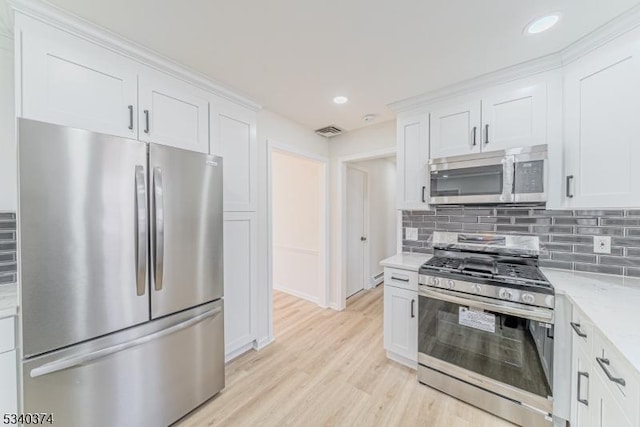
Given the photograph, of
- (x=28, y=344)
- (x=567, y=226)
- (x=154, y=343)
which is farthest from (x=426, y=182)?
(x=28, y=344)

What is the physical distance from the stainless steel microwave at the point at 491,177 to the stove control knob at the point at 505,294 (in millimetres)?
712

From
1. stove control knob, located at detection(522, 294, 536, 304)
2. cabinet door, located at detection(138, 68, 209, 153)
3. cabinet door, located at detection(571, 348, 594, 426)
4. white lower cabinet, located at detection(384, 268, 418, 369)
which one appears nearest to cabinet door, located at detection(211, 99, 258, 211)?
cabinet door, located at detection(138, 68, 209, 153)

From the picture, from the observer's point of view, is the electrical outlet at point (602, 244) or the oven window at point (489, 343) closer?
the oven window at point (489, 343)

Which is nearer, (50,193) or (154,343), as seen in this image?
(50,193)

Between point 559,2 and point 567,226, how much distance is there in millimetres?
1572

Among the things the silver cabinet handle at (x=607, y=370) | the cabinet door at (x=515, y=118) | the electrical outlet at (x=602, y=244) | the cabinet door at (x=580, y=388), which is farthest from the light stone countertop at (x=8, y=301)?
the electrical outlet at (x=602, y=244)

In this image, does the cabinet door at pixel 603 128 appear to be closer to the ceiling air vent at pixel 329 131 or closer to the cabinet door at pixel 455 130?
the cabinet door at pixel 455 130

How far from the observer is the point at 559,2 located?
135cm

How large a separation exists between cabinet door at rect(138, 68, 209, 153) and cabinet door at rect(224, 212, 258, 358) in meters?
0.72

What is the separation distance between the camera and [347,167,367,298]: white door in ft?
13.0

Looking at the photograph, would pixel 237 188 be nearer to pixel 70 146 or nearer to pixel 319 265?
pixel 70 146

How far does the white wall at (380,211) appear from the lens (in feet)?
15.0

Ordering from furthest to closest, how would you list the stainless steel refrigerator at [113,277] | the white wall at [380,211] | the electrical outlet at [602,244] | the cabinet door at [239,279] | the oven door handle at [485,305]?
the white wall at [380,211] → the cabinet door at [239,279] → the electrical outlet at [602,244] → the oven door handle at [485,305] → the stainless steel refrigerator at [113,277]

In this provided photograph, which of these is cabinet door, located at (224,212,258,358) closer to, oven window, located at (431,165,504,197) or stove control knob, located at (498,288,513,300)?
oven window, located at (431,165,504,197)
